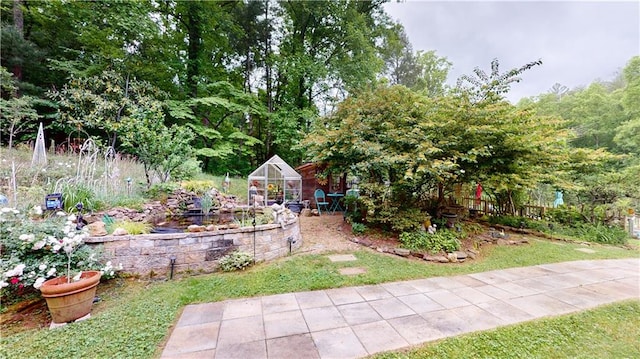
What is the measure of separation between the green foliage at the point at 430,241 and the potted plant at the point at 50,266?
5.11 metres

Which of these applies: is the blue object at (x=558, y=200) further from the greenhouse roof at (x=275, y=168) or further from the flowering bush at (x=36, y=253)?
the flowering bush at (x=36, y=253)

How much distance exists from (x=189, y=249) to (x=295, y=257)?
1.82 m

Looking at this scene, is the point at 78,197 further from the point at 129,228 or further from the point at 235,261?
the point at 235,261

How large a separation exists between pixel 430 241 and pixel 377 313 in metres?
2.89

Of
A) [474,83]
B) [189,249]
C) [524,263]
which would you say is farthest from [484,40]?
[189,249]

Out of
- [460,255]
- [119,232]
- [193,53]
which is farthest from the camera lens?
[193,53]

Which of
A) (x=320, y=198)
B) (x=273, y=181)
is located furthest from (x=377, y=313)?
(x=273, y=181)

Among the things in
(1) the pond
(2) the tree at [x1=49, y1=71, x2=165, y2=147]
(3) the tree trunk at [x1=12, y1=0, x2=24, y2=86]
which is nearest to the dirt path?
(1) the pond

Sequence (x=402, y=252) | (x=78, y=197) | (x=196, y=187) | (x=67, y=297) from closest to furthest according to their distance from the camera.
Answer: (x=67, y=297) → (x=78, y=197) → (x=402, y=252) → (x=196, y=187)

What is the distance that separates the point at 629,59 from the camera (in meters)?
12.8

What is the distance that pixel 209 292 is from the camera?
126 inches

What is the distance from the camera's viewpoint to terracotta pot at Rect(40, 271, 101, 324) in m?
2.41

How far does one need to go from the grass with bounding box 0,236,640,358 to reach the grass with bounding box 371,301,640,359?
2 cm

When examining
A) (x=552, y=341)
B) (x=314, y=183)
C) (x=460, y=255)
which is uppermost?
(x=314, y=183)
